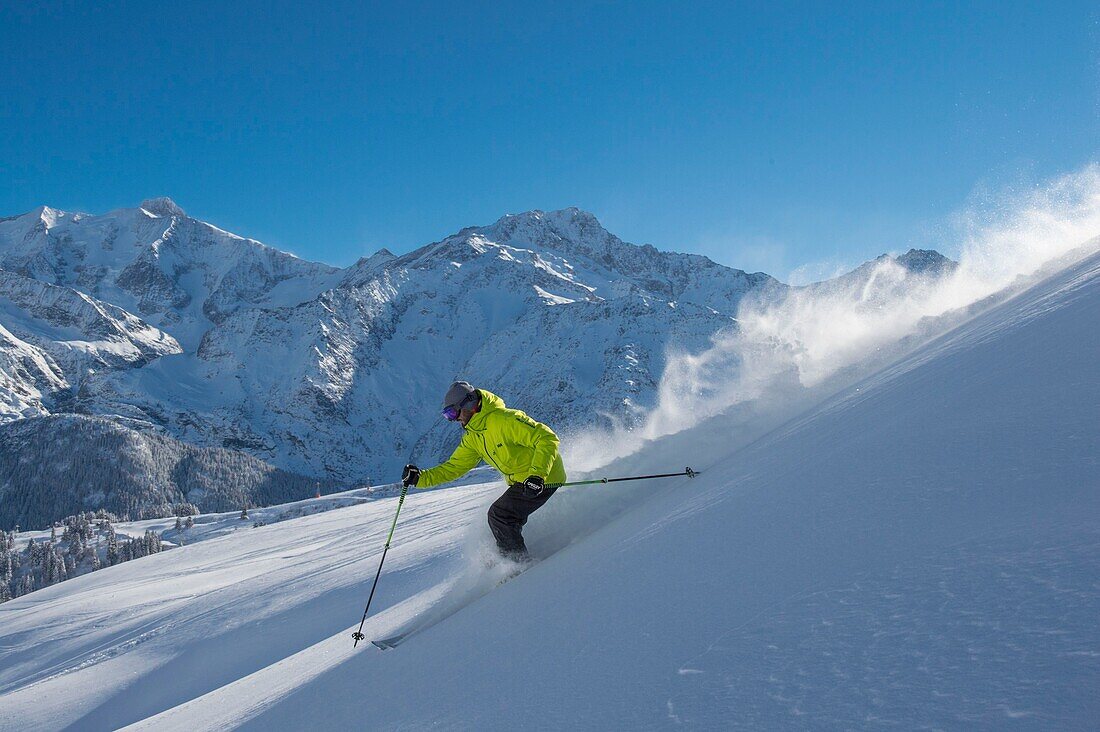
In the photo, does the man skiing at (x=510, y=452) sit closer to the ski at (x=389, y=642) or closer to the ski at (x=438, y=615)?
the ski at (x=438, y=615)

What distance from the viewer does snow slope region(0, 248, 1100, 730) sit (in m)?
1.92

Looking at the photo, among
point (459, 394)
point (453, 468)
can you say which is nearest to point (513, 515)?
point (453, 468)

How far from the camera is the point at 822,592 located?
2727 millimetres

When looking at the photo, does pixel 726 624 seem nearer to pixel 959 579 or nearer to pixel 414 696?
pixel 959 579

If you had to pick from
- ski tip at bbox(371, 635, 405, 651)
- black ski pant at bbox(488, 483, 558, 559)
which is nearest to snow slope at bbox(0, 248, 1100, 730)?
ski tip at bbox(371, 635, 405, 651)

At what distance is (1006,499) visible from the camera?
2857mm

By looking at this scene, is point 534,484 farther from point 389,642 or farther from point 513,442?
point 389,642

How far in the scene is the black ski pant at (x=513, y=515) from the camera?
7027 millimetres

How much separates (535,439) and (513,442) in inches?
10.6

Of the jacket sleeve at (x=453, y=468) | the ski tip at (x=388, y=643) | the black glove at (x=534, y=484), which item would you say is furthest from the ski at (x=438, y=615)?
the jacket sleeve at (x=453, y=468)

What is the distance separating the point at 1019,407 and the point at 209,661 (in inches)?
452

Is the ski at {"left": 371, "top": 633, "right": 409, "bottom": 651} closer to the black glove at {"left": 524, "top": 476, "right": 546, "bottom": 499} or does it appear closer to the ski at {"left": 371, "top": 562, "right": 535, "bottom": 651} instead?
the ski at {"left": 371, "top": 562, "right": 535, "bottom": 651}

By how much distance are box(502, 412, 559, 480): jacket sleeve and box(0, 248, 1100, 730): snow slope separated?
0.94 m

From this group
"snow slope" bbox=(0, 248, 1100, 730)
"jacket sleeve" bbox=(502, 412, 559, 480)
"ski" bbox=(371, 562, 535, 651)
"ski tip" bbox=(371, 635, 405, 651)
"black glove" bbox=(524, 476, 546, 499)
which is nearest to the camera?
"snow slope" bbox=(0, 248, 1100, 730)
